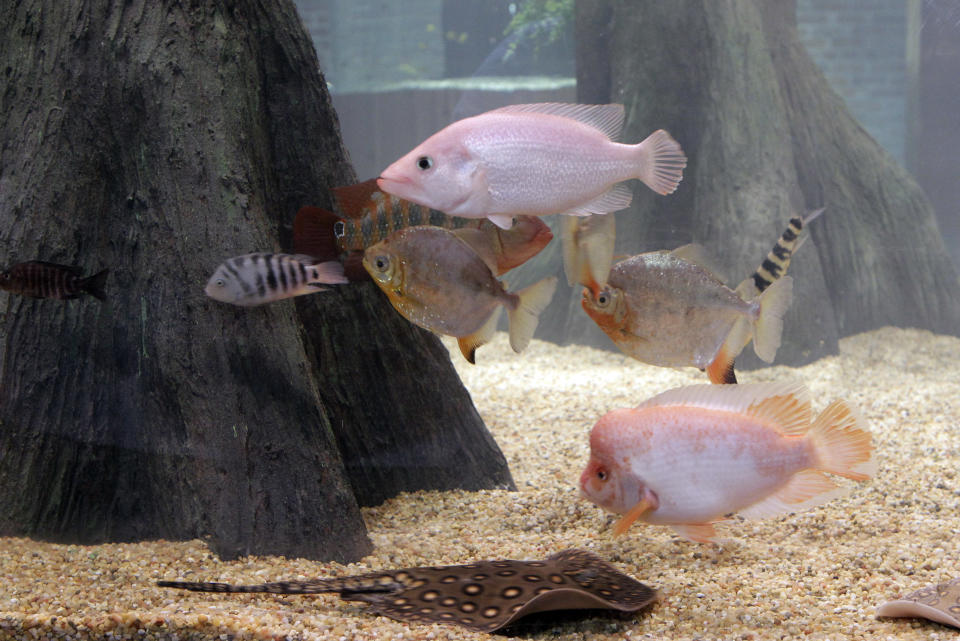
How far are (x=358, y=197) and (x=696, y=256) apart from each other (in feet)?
5.44

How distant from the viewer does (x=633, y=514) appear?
2498 mm

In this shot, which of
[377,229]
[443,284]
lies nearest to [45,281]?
[377,229]

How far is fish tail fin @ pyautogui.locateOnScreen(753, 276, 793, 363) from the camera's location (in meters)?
3.12

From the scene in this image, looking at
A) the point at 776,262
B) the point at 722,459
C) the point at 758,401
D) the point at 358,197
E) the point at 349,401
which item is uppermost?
the point at 358,197

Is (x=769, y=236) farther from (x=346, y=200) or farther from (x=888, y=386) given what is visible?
(x=346, y=200)

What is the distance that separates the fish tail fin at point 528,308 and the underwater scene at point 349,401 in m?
0.01

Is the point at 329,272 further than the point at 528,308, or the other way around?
the point at 528,308

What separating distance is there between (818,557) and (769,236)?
6015 millimetres

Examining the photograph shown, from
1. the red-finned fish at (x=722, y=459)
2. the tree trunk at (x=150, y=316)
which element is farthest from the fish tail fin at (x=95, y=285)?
the red-finned fish at (x=722, y=459)

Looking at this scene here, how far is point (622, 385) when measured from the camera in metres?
7.33

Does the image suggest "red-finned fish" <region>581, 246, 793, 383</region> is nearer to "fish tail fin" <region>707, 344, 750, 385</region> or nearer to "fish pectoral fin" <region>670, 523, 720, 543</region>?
"fish tail fin" <region>707, 344, 750, 385</region>

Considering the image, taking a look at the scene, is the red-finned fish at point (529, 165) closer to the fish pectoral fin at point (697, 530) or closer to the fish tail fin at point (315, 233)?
the fish tail fin at point (315, 233)

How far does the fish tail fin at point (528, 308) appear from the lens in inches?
117

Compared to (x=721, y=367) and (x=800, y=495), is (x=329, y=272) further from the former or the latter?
(x=800, y=495)
